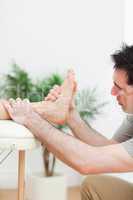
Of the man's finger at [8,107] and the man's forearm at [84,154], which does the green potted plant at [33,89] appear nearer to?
the man's finger at [8,107]

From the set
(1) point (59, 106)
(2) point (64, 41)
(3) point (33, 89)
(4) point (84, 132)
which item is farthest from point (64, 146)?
(2) point (64, 41)

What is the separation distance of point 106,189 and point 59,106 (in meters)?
0.43

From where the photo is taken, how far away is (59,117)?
77.5 inches

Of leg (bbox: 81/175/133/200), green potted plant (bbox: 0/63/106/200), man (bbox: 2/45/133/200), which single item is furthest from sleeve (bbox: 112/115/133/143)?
green potted plant (bbox: 0/63/106/200)

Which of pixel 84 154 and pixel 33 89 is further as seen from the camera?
pixel 33 89

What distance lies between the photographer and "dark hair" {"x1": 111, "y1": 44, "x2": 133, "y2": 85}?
5.71 feet

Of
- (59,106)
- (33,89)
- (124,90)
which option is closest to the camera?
(124,90)

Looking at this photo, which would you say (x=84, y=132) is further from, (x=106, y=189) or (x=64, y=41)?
(x=64, y=41)

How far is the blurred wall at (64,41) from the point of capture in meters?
3.35

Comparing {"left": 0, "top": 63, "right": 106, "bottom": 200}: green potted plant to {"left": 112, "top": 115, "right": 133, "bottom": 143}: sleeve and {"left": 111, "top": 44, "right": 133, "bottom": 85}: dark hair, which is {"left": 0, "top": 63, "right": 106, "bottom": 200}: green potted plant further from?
{"left": 111, "top": 44, "right": 133, "bottom": 85}: dark hair

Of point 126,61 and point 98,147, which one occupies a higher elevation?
point 126,61

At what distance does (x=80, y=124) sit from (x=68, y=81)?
0.73 ft

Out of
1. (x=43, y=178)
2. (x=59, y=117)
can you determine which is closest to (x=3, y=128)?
(x=59, y=117)

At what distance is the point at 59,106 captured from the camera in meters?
1.96
